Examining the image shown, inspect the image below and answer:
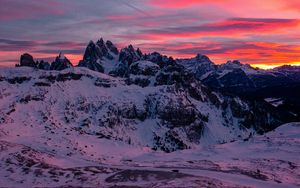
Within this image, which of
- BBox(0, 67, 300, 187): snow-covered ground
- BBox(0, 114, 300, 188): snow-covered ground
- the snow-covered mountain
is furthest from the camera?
the snow-covered mountain

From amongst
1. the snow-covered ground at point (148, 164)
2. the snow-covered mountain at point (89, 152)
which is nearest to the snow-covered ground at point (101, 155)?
the snow-covered ground at point (148, 164)

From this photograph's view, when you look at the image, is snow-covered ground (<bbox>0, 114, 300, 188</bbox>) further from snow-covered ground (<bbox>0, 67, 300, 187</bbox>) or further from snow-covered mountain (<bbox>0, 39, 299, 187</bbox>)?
snow-covered mountain (<bbox>0, 39, 299, 187</bbox>)

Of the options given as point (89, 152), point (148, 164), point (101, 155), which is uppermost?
point (148, 164)

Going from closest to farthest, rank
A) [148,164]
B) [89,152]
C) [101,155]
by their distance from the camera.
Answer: [148,164] < [101,155] < [89,152]

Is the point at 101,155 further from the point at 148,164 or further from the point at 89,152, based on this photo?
the point at 148,164

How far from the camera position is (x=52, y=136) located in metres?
134

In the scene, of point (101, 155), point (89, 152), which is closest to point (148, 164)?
point (101, 155)

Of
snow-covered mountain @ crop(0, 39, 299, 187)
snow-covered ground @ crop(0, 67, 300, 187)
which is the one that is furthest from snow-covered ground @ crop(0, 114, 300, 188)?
snow-covered mountain @ crop(0, 39, 299, 187)

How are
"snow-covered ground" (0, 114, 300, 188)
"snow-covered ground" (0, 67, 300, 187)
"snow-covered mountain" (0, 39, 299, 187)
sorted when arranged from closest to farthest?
"snow-covered ground" (0, 114, 300, 188)
"snow-covered ground" (0, 67, 300, 187)
"snow-covered mountain" (0, 39, 299, 187)

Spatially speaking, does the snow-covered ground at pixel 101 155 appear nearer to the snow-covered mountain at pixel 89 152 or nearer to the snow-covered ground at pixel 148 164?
the snow-covered ground at pixel 148 164

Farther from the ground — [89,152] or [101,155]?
[89,152]

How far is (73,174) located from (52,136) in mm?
60008

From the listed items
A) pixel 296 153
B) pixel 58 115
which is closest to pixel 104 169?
pixel 296 153

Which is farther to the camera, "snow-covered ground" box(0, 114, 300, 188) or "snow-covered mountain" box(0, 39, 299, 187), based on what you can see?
"snow-covered mountain" box(0, 39, 299, 187)
